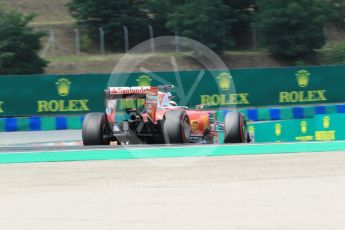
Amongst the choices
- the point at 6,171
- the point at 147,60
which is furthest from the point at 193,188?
the point at 147,60

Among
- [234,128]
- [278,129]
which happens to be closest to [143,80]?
[278,129]

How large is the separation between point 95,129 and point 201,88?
7538 millimetres

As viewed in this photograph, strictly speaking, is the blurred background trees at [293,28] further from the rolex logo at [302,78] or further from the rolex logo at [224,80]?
the rolex logo at [224,80]

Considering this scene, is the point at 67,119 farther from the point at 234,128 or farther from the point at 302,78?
the point at 302,78

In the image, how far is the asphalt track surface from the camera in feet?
23.0

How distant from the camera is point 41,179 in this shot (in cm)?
993

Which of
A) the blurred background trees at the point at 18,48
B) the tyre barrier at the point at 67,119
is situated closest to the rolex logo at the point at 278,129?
the tyre barrier at the point at 67,119

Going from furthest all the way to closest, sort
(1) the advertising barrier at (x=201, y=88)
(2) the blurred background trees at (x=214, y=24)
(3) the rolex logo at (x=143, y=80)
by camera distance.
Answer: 1. (2) the blurred background trees at (x=214, y=24)
2. (3) the rolex logo at (x=143, y=80)
3. (1) the advertising barrier at (x=201, y=88)

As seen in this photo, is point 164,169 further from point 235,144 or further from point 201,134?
point 201,134

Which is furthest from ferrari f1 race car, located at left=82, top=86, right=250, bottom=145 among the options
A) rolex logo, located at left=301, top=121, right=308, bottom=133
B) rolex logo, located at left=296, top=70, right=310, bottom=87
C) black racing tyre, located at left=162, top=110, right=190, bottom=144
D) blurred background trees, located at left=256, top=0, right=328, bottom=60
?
blurred background trees, located at left=256, top=0, right=328, bottom=60

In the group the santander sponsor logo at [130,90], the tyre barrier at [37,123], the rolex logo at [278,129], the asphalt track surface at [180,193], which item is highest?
the santander sponsor logo at [130,90]

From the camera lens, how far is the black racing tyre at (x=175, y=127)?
12.7 metres

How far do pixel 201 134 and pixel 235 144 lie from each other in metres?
1.27

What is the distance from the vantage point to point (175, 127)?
12.7 meters
